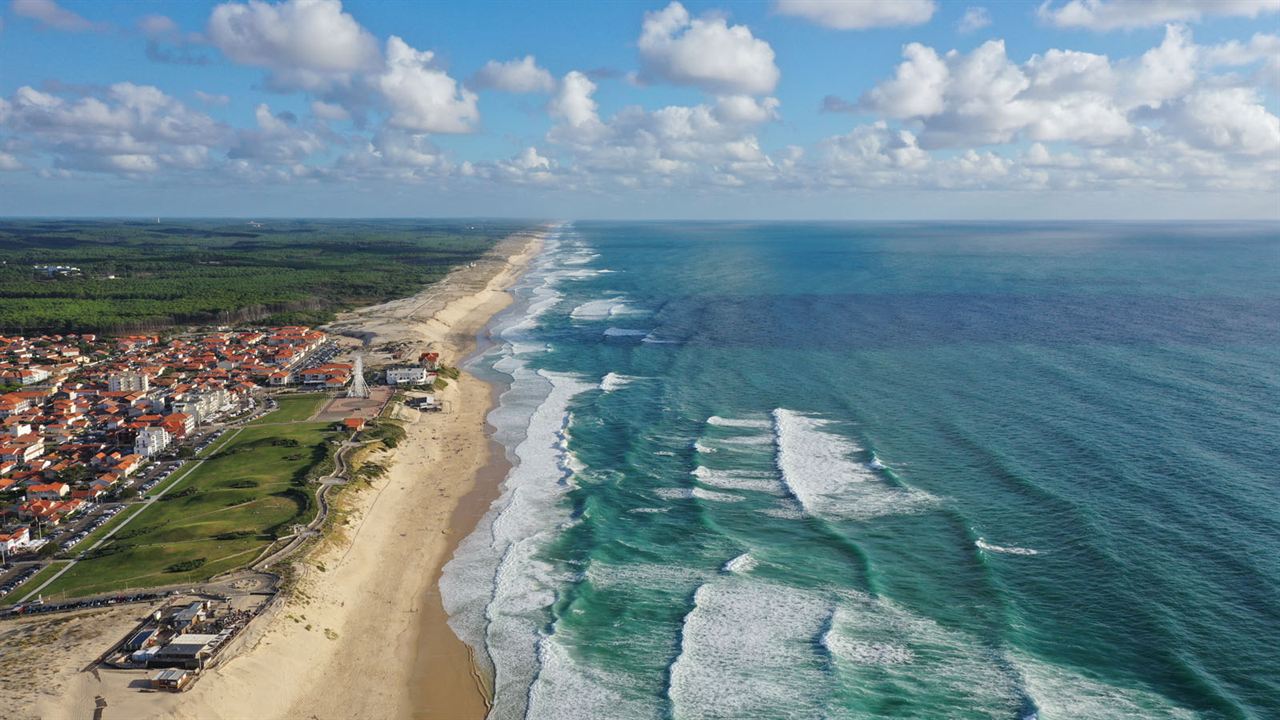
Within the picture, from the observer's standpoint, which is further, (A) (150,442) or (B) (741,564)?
(A) (150,442)

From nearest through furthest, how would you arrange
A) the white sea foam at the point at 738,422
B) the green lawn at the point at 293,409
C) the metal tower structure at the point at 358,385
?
1. the white sea foam at the point at 738,422
2. the green lawn at the point at 293,409
3. the metal tower structure at the point at 358,385

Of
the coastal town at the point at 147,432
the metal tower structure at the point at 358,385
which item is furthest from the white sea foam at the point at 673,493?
the metal tower structure at the point at 358,385

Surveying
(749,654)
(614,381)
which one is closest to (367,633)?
(749,654)

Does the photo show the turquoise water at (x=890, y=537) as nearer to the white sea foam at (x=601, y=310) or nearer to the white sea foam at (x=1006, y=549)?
the white sea foam at (x=1006, y=549)

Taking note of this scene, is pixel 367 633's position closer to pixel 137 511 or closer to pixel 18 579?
pixel 18 579

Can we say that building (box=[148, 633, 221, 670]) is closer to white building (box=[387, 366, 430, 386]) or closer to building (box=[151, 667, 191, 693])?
building (box=[151, 667, 191, 693])

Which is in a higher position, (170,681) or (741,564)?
(170,681)
